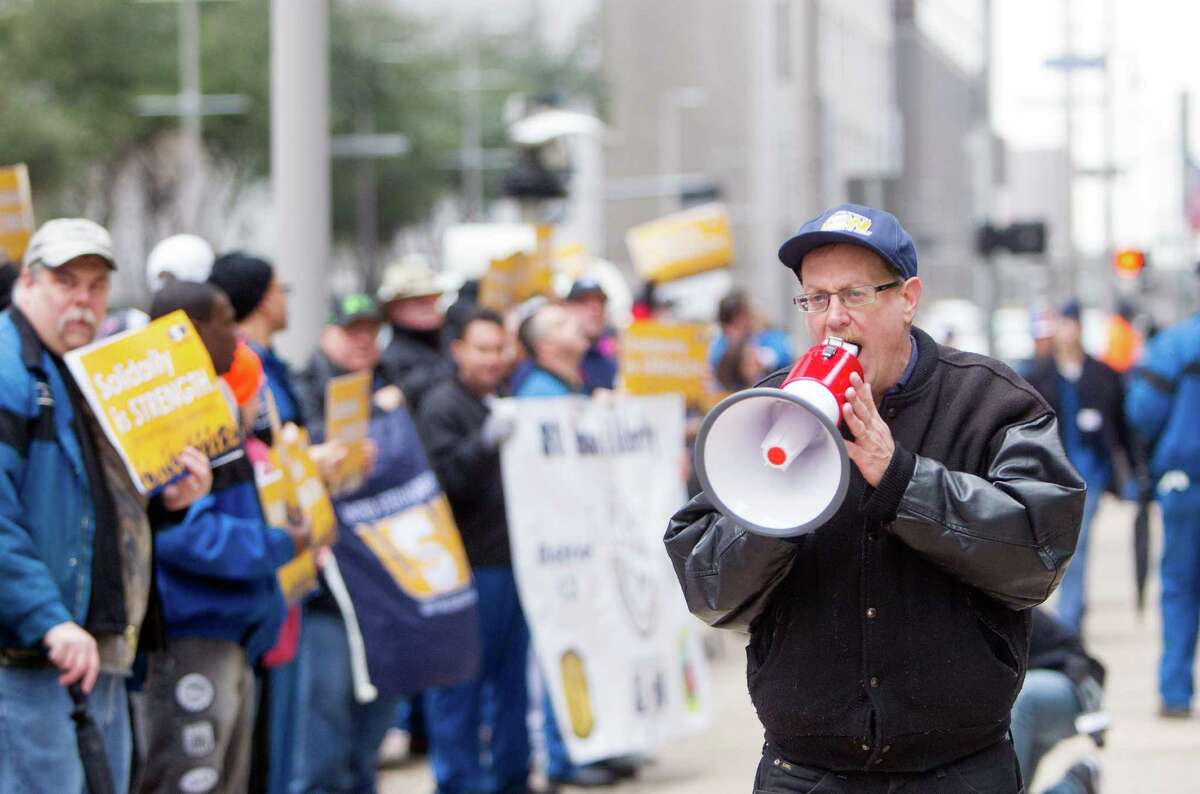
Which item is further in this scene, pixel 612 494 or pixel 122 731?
pixel 612 494

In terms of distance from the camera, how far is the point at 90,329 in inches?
206

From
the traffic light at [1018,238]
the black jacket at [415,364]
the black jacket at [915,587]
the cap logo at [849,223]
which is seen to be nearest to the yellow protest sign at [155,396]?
the black jacket at [915,587]

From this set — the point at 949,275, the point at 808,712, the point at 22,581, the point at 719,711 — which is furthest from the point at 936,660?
the point at 949,275

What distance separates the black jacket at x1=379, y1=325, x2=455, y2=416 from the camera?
353 inches

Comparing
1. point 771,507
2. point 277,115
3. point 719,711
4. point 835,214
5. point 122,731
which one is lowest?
point 719,711

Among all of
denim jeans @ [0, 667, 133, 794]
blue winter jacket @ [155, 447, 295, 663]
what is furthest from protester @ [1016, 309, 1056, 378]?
denim jeans @ [0, 667, 133, 794]

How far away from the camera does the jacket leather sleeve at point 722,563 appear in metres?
3.64

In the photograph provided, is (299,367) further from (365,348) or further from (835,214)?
(835,214)

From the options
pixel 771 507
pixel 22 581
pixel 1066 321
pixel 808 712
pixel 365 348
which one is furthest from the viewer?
pixel 1066 321

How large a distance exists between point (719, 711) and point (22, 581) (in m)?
6.35

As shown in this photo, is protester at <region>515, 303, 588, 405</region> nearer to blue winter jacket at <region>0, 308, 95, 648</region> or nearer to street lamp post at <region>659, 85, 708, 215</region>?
blue winter jacket at <region>0, 308, 95, 648</region>

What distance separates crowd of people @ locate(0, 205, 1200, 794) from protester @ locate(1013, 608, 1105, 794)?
12mm

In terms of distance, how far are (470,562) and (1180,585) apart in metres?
3.96

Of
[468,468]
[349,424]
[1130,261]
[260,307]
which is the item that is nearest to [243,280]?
[260,307]
